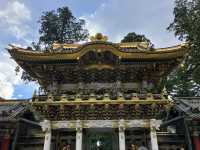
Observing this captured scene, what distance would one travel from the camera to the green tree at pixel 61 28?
31594 mm

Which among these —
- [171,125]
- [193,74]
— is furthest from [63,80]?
[193,74]

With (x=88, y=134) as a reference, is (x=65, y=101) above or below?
above

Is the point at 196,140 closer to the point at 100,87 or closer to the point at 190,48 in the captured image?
the point at 100,87

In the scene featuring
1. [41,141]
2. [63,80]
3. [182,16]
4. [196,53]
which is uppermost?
[182,16]

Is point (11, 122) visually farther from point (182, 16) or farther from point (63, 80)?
point (182, 16)

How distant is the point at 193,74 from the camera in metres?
23.9

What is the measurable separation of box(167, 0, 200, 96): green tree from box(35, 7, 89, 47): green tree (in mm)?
12259

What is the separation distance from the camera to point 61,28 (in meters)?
32.3

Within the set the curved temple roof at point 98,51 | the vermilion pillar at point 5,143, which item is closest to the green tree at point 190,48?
the curved temple roof at point 98,51

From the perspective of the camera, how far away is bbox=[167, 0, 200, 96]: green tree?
24688mm

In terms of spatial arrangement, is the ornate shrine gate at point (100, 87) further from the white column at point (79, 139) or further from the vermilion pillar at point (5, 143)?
the vermilion pillar at point (5, 143)

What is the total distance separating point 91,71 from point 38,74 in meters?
3.69

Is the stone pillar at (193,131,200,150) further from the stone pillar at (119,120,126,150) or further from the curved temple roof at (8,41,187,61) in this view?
the curved temple roof at (8,41,187,61)

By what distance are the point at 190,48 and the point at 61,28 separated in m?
16.5
